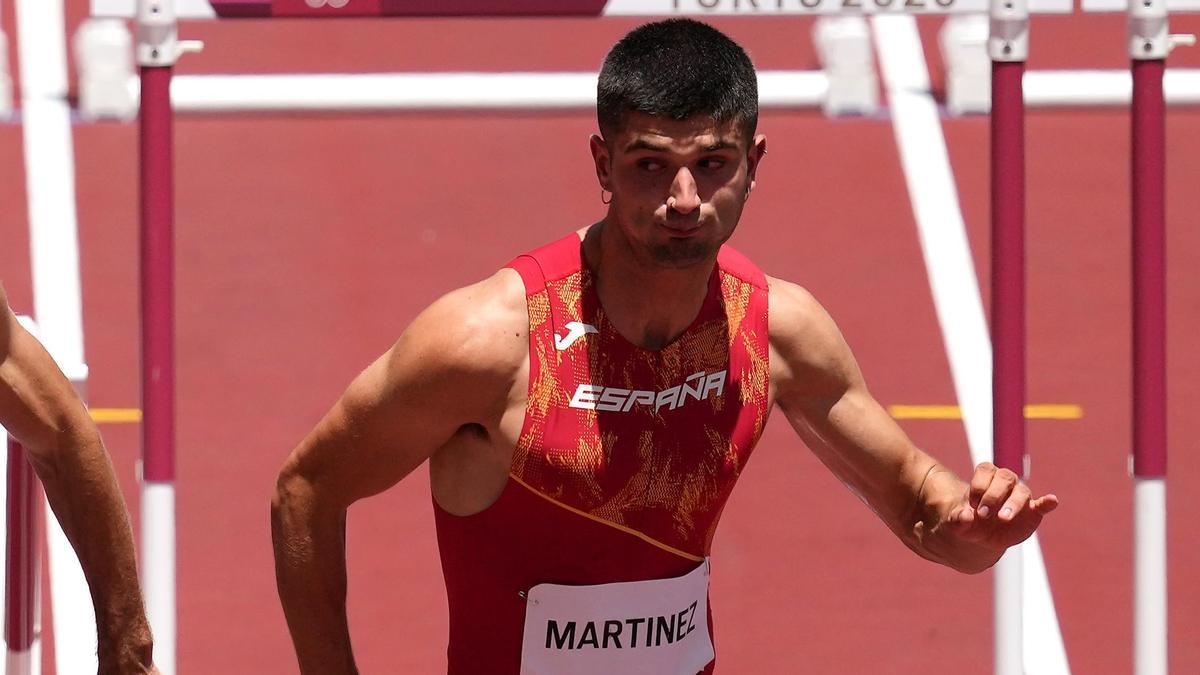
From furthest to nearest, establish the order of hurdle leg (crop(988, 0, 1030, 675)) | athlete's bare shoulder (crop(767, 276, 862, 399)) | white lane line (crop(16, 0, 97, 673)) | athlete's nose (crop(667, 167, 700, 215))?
white lane line (crop(16, 0, 97, 673)) → hurdle leg (crop(988, 0, 1030, 675)) → athlete's bare shoulder (crop(767, 276, 862, 399)) → athlete's nose (crop(667, 167, 700, 215))

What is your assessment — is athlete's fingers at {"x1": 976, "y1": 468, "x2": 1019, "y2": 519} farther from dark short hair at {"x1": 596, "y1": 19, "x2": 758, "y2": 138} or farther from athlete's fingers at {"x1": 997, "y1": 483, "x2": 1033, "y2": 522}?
dark short hair at {"x1": 596, "y1": 19, "x2": 758, "y2": 138}

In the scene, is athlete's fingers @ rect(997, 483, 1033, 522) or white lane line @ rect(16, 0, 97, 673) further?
white lane line @ rect(16, 0, 97, 673)

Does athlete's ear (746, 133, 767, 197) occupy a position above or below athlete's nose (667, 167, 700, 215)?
above

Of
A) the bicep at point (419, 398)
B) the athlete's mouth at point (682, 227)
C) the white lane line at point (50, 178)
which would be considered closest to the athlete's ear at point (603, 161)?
the athlete's mouth at point (682, 227)

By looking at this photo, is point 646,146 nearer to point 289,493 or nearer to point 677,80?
point 677,80

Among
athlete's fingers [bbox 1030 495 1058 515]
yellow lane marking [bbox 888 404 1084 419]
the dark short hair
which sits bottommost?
yellow lane marking [bbox 888 404 1084 419]

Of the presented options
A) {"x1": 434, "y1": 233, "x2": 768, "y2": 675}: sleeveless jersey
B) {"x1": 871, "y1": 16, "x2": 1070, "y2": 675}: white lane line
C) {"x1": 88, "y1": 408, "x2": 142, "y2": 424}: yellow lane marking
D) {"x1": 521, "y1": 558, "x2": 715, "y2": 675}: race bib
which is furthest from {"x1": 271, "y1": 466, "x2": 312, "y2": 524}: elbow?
{"x1": 88, "y1": 408, "x2": 142, "y2": 424}: yellow lane marking

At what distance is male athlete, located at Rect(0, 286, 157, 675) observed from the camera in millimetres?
3020

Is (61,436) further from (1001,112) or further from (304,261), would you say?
(304,261)

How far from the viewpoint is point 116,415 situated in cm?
675

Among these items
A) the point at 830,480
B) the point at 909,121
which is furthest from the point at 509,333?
the point at 909,121

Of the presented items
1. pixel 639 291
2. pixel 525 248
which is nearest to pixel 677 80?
pixel 639 291

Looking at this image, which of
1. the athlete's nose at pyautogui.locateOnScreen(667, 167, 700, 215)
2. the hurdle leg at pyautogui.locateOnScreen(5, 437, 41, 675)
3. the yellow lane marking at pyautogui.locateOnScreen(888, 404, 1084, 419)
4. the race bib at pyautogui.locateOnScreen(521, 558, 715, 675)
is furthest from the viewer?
the yellow lane marking at pyautogui.locateOnScreen(888, 404, 1084, 419)

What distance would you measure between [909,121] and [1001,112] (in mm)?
4010
